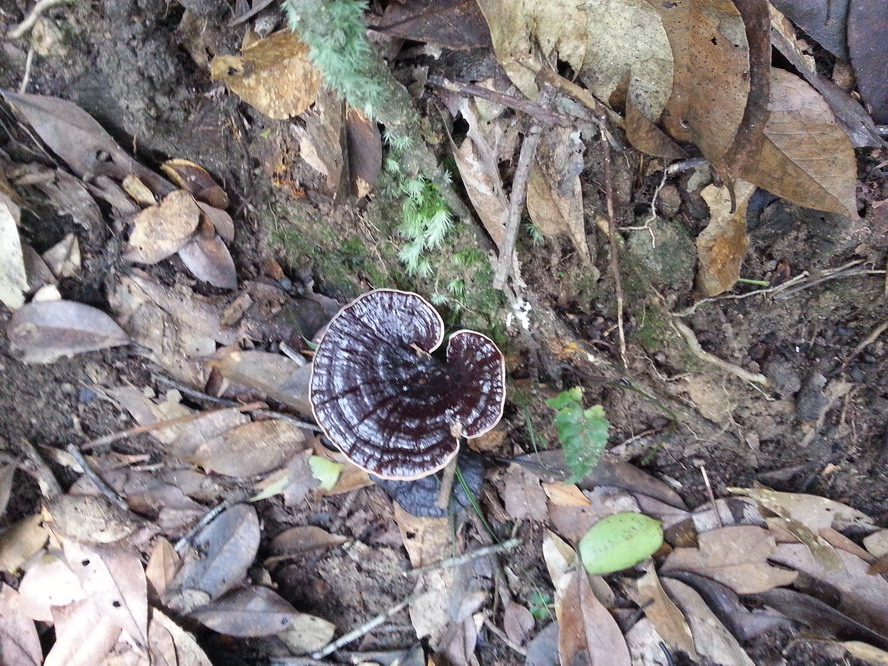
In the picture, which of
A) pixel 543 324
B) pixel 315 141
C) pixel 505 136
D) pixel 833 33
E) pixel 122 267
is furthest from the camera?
pixel 122 267

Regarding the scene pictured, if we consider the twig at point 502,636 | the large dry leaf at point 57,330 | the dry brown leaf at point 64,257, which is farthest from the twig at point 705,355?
the dry brown leaf at point 64,257

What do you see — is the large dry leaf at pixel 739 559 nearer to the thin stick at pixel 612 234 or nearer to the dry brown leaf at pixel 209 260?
the thin stick at pixel 612 234

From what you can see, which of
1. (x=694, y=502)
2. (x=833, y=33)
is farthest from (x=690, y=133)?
(x=694, y=502)

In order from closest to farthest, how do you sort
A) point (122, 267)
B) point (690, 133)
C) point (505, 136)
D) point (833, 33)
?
point (833, 33) → point (690, 133) → point (505, 136) → point (122, 267)

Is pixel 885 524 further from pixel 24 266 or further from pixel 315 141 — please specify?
pixel 24 266

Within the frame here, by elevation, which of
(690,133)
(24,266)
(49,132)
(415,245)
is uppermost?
(49,132)

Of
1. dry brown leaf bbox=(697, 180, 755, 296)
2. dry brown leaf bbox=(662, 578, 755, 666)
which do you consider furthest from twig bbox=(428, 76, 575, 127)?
dry brown leaf bbox=(662, 578, 755, 666)
